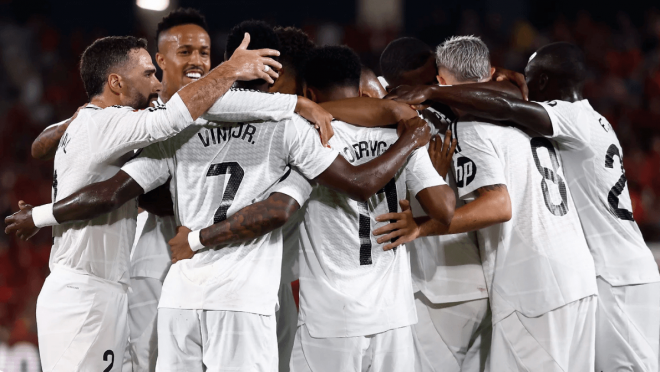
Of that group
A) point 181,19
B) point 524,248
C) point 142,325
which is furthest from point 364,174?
point 181,19

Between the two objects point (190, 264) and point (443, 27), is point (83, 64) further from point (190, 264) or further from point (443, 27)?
point (443, 27)

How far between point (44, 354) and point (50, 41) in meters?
9.69

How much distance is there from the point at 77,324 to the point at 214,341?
2.66 feet

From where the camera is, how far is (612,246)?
11.8 feet

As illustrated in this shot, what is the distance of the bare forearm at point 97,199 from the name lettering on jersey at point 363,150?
3.39 feet

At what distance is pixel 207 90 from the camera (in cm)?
284

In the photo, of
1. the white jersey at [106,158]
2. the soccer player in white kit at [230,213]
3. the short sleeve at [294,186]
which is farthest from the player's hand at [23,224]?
the short sleeve at [294,186]

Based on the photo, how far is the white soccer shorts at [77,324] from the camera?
3.13m

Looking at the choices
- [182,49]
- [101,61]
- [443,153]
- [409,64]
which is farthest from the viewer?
[182,49]

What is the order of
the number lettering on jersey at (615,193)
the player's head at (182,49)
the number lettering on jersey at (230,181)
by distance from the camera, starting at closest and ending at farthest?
the number lettering on jersey at (230,181) < the number lettering on jersey at (615,193) < the player's head at (182,49)

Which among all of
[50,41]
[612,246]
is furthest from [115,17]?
[612,246]

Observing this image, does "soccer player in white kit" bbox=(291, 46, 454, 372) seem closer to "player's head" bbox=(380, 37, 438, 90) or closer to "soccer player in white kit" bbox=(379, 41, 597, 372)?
"soccer player in white kit" bbox=(379, 41, 597, 372)

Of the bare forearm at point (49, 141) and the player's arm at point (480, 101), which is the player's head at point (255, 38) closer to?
the player's arm at point (480, 101)

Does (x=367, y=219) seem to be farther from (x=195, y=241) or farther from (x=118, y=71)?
(x=118, y=71)
